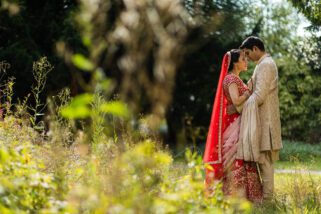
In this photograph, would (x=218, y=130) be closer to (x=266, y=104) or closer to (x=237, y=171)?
(x=237, y=171)

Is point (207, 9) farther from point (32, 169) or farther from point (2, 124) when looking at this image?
point (32, 169)

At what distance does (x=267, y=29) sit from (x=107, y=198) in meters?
34.1

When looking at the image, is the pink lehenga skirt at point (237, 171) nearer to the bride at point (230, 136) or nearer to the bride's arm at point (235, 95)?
the bride at point (230, 136)

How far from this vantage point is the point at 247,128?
665cm

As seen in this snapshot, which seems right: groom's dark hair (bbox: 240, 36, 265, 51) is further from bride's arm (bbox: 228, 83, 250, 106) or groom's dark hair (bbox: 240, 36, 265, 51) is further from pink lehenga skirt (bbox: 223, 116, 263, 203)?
pink lehenga skirt (bbox: 223, 116, 263, 203)

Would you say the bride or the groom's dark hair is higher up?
the groom's dark hair

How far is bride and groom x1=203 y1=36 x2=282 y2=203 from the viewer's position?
664 cm

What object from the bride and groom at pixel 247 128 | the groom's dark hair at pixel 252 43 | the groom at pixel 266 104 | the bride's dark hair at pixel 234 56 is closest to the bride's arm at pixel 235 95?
the bride and groom at pixel 247 128

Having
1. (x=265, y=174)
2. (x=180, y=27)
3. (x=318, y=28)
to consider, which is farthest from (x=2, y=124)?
(x=318, y=28)

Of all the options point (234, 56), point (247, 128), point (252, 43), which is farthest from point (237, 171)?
point (252, 43)

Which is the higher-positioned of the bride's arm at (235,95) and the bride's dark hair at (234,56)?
the bride's dark hair at (234,56)

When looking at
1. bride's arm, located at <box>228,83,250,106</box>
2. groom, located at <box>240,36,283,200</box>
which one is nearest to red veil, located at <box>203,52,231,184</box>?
bride's arm, located at <box>228,83,250,106</box>

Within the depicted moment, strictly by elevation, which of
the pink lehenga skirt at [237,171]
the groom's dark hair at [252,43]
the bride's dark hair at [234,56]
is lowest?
the pink lehenga skirt at [237,171]

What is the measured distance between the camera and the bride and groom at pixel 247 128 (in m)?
6.64
